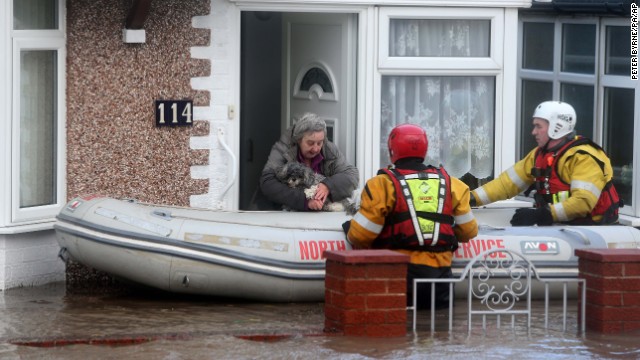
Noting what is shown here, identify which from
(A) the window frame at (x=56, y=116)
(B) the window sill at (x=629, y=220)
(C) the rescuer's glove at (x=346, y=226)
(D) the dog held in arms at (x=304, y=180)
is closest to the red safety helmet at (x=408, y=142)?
(C) the rescuer's glove at (x=346, y=226)

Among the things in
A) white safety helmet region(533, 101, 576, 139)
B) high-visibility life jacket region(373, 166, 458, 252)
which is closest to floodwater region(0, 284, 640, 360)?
high-visibility life jacket region(373, 166, 458, 252)

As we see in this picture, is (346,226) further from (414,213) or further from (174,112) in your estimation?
(174,112)

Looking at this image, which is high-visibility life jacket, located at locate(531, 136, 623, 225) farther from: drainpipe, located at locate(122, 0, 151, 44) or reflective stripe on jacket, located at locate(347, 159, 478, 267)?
drainpipe, located at locate(122, 0, 151, 44)

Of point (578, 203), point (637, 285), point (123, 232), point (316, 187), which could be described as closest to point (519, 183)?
point (578, 203)

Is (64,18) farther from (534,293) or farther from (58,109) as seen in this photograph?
(534,293)

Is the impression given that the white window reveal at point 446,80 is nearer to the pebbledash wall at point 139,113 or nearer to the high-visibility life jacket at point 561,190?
the high-visibility life jacket at point 561,190

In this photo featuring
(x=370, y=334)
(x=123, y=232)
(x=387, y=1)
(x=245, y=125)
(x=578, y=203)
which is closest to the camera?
(x=370, y=334)

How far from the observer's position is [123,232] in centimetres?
990

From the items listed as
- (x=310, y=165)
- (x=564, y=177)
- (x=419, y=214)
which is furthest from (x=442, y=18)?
(x=419, y=214)

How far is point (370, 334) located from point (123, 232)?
2.27 metres

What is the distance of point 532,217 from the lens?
10.9 meters

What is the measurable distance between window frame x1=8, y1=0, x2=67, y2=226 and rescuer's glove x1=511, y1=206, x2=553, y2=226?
3.46 m

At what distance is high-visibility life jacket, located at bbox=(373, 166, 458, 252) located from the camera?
30.6 feet

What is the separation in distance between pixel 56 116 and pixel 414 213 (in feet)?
9.89
